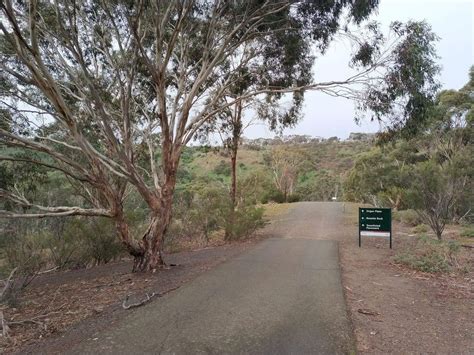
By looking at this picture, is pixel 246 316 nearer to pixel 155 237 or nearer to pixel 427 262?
pixel 155 237

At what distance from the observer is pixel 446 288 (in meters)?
7.67

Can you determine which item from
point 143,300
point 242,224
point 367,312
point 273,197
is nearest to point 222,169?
point 273,197

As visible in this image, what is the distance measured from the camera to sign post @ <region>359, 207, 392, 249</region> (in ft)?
41.4

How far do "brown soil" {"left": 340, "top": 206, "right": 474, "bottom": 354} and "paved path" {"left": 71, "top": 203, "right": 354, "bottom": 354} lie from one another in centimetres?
31

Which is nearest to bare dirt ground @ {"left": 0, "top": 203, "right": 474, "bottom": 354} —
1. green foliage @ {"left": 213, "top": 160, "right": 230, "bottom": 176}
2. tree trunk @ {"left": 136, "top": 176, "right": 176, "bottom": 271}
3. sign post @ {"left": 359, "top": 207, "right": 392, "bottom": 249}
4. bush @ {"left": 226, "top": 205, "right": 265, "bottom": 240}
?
tree trunk @ {"left": 136, "top": 176, "right": 176, "bottom": 271}

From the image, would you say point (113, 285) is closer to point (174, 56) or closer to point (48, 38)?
point (48, 38)

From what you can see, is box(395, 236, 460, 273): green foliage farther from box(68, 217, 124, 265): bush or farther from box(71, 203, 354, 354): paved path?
box(68, 217, 124, 265): bush

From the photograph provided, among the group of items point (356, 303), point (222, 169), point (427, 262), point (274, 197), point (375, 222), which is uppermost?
point (222, 169)

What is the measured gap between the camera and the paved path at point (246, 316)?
4867mm

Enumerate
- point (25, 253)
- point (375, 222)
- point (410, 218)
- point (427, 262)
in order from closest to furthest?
1. point (427, 262)
2. point (25, 253)
3. point (375, 222)
4. point (410, 218)

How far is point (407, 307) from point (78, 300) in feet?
19.2

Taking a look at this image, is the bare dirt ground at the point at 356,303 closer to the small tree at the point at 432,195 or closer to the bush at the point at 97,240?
the bush at the point at 97,240

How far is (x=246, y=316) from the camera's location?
597cm

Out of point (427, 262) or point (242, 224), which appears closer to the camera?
point (427, 262)
